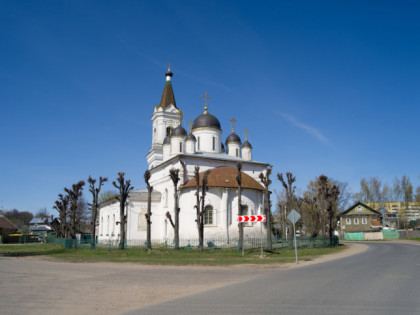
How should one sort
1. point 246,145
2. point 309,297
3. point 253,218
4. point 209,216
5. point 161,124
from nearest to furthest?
point 309,297 < point 253,218 < point 209,216 < point 246,145 < point 161,124

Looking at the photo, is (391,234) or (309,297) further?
(391,234)

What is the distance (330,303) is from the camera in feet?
24.1

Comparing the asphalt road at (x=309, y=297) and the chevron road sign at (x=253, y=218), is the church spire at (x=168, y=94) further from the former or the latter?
the asphalt road at (x=309, y=297)

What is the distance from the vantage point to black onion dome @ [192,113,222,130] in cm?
4156

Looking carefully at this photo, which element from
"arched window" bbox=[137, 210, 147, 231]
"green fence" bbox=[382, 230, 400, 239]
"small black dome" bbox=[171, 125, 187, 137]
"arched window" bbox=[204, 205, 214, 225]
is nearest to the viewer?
"arched window" bbox=[204, 205, 214, 225]

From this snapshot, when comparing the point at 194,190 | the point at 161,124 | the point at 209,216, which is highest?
the point at 161,124

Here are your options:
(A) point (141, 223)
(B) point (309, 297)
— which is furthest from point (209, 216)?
(B) point (309, 297)

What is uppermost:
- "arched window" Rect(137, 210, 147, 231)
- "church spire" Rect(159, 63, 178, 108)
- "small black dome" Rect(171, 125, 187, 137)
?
"church spire" Rect(159, 63, 178, 108)

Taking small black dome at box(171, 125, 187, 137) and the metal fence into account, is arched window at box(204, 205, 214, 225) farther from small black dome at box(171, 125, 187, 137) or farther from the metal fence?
small black dome at box(171, 125, 187, 137)

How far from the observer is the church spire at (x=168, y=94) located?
166 ft

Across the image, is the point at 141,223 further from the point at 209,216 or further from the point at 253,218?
the point at 253,218

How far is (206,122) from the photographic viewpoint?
41.6 metres

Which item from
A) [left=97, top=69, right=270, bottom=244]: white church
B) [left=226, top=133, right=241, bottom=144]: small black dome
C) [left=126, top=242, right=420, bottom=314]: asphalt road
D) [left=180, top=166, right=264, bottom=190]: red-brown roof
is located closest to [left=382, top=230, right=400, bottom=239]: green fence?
[left=97, top=69, right=270, bottom=244]: white church

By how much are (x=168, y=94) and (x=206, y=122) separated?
13.0 meters
